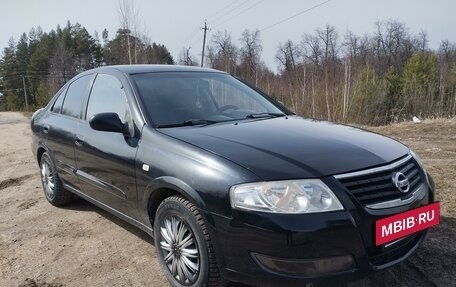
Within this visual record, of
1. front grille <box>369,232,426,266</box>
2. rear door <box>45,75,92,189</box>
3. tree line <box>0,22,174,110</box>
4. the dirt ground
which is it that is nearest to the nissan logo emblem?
front grille <box>369,232,426,266</box>

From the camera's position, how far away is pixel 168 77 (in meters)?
3.79

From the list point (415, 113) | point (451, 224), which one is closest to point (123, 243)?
point (451, 224)

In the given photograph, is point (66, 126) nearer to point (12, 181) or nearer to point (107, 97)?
point (107, 97)

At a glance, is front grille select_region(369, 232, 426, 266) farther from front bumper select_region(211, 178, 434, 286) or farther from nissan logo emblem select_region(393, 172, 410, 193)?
nissan logo emblem select_region(393, 172, 410, 193)

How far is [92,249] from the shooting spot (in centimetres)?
376

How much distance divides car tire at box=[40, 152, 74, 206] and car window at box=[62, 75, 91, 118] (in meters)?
0.68

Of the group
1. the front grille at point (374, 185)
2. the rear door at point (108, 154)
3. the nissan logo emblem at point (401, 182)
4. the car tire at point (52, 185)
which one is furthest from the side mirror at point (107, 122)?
the nissan logo emblem at point (401, 182)

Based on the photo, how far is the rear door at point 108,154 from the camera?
3.26 m

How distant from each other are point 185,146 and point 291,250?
97cm

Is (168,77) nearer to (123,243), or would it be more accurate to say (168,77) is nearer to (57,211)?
(123,243)

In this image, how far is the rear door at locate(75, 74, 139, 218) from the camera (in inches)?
128

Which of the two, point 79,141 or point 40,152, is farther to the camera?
point 40,152

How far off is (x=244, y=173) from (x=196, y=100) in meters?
1.34

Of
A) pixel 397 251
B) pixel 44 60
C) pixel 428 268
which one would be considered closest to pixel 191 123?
pixel 397 251
